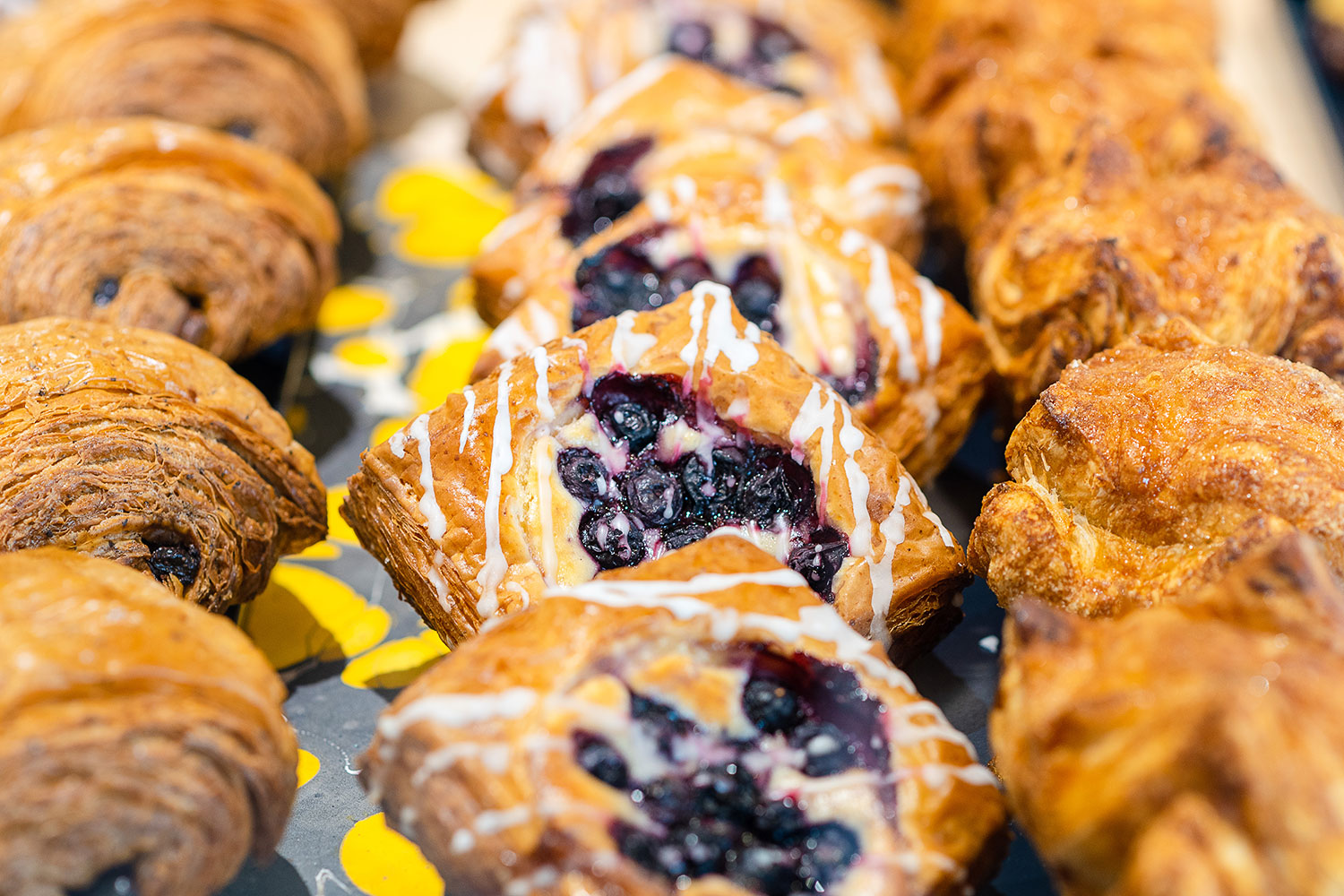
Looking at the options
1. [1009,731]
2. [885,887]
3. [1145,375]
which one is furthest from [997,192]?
[885,887]

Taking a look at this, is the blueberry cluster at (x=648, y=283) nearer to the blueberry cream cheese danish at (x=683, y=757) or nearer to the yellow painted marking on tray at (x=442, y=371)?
the yellow painted marking on tray at (x=442, y=371)

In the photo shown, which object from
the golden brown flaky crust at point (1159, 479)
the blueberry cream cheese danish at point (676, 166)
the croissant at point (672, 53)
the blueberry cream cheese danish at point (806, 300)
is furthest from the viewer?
the croissant at point (672, 53)

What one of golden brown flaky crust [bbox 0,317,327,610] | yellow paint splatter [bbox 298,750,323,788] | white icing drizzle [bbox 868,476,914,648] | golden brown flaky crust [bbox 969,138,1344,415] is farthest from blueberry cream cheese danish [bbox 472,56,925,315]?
yellow paint splatter [bbox 298,750,323,788]

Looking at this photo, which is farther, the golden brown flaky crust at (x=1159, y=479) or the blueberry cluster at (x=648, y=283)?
the blueberry cluster at (x=648, y=283)

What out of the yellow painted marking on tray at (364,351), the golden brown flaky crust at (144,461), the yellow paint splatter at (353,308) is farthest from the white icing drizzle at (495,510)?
the yellow paint splatter at (353,308)

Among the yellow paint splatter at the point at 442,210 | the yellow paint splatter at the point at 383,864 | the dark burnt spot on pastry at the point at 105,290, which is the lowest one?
the yellow paint splatter at the point at 383,864

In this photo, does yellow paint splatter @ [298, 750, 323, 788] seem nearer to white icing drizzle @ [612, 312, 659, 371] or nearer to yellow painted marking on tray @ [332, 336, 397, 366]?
white icing drizzle @ [612, 312, 659, 371]

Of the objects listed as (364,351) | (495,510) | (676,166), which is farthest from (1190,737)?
(364,351)
